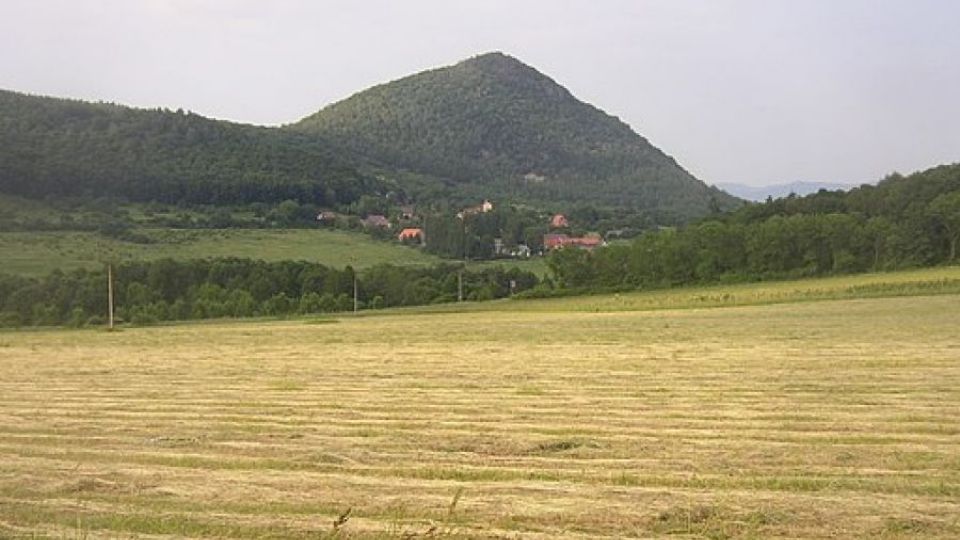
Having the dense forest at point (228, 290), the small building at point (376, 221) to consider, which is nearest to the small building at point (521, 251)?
the small building at point (376, 221)

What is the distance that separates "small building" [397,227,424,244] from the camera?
5182 inches

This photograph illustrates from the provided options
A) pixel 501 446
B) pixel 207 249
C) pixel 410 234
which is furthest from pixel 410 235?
pixel 501 446

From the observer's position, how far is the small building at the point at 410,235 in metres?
132

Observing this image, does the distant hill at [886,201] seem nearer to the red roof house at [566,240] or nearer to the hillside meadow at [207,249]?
the hillside meadow at [207,249]

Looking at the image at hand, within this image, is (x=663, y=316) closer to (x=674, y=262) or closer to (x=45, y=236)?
(x=674, y=262)

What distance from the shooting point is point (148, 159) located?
138875mm

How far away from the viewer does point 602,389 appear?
20.6 m

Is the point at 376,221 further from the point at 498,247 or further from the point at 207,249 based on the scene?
the point at 207,249

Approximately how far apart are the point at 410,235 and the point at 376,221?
13.7 metres

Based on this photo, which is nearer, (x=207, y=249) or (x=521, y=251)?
(x=207, y=249)

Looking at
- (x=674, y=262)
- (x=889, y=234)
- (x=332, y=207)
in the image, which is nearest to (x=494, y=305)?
(x=674, y=262)

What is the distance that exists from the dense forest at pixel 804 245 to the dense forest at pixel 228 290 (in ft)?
32.1

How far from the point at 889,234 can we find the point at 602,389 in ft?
226

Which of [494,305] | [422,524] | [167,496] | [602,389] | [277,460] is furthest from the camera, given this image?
[494,305]
